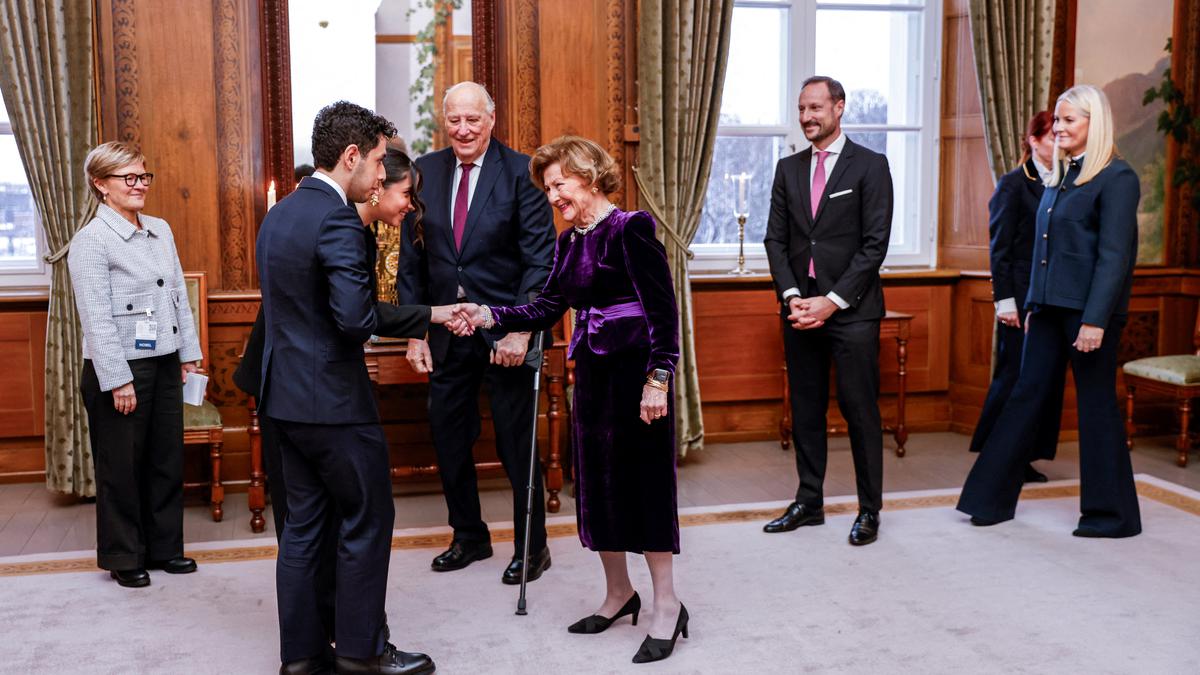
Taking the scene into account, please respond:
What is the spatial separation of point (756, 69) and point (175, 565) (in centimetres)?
415

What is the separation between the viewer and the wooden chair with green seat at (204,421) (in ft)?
16.0

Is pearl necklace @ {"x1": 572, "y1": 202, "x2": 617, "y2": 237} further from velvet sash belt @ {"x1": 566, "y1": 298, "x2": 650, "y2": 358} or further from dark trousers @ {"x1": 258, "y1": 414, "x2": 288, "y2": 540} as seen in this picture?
dark trousers @ {"x1": 258, "y1": 414, "x2": 288, "y2": 540}

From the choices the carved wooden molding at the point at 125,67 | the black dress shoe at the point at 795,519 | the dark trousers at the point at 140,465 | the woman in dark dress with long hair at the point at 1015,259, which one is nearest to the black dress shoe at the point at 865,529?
the black dress shoe at the point at 795,519

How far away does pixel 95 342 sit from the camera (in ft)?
13.1

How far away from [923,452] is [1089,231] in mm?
2006

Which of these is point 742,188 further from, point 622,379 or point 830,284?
point 622,379

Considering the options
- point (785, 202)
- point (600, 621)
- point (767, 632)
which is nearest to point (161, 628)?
point (600, 621)

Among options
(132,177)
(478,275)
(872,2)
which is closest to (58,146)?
(132,177)

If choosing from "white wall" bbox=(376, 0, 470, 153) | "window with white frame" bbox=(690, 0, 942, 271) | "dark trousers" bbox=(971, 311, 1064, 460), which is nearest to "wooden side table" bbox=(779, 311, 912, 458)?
"dark trousers" bbox=(971, 311, 1064, 460)

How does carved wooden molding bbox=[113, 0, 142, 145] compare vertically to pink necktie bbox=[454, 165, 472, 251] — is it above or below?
above

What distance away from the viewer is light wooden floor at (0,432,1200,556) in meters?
4.82

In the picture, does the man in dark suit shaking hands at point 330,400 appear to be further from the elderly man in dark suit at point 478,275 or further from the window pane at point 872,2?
the window pane at point 872,2

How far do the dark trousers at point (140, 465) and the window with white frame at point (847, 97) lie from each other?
128 inches

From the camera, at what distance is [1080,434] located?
4750 mm
